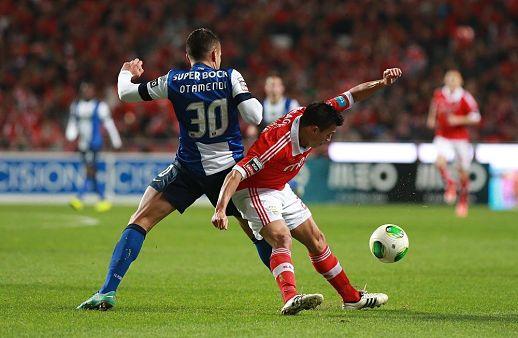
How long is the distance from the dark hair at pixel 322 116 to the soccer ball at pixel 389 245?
1.18m

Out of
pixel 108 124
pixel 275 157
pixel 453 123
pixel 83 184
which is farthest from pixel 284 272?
pixel 83 184

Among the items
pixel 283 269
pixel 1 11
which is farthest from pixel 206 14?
pixel 283 269

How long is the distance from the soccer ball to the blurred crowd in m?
14.8

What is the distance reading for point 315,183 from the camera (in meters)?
21.5

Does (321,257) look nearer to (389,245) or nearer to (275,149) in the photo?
(389,245)

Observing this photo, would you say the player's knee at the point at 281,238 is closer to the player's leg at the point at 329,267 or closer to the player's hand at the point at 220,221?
the player's leg at the point at 329,267

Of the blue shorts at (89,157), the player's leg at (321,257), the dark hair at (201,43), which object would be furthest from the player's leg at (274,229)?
the blue shorts at (89,157)

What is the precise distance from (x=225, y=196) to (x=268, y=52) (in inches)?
782

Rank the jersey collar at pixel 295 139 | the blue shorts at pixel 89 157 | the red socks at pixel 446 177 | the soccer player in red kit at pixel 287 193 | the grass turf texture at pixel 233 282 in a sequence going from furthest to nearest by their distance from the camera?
the blue shorts at pixel 89 157
the red socks at pixel 446 177
the jersey collar at pixel 295 139
the soccer player in red kit at pixel 287 193
the grass turf texture at pixel 233 282

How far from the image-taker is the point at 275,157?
6.92 m

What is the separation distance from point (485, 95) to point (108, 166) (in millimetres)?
8922

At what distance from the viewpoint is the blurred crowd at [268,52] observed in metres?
24.1

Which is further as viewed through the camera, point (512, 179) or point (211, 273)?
point (512, 179)

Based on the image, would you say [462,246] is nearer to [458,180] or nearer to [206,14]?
[458,180]
